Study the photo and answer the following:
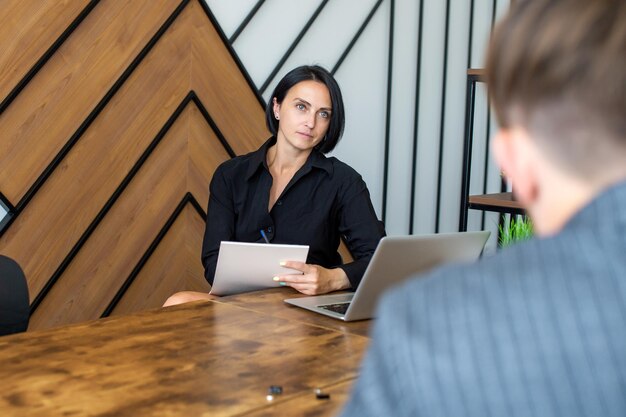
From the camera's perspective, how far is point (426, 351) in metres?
Result: 0.58

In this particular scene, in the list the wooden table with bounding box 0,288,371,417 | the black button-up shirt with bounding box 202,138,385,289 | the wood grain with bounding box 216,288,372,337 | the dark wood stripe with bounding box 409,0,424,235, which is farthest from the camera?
the dark wood stripe with bounding box 409,0,424,235

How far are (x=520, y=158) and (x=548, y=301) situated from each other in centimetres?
11

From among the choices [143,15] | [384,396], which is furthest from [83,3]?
[384,396]

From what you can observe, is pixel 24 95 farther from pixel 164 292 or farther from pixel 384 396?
pixel 384 396

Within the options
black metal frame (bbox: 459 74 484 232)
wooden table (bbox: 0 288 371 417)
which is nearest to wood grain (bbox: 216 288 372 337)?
wooden table (bbox: 0 288 371 417)

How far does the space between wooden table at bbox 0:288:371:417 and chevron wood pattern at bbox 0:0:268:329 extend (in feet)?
4.27

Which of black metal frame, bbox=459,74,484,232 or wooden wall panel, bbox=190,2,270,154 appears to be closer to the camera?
black metal frame, bbox=459,74,484,232

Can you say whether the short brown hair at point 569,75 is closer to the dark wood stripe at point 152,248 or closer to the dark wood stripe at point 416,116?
the dark wood stripe at point 152,248

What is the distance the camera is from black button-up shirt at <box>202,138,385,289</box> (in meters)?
2.65

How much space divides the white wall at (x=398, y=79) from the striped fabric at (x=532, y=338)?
298cm

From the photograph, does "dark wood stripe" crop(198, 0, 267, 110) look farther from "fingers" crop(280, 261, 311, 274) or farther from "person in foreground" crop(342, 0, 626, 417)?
"person in foreground" crop(342, 0, 626, 417)

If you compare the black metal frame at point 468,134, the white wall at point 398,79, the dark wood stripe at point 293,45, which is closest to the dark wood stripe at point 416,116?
the white wall at point 398,79

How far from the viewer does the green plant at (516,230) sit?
3651mm

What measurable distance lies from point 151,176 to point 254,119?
516 millimetres
